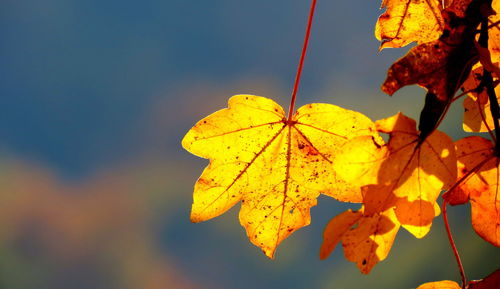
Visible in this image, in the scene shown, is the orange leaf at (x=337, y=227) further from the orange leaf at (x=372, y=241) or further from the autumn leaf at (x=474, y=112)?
the autumn leaf at (x=474, y=112)

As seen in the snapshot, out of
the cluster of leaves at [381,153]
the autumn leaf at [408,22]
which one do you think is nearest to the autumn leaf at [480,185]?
the cluster of leaves at [381,153]

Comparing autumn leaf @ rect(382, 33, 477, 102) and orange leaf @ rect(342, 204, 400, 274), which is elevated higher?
autumn leaf @ rect(382, 33, 477, 102)

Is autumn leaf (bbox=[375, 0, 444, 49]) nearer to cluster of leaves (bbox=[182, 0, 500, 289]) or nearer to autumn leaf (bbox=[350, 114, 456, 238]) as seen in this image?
cluster of leaves (bbox=[182, 0, 500, 289])

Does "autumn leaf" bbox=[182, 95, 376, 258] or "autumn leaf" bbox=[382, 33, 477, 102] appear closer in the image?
"autumn leaf" bbox=[382, 33, 477, 102]

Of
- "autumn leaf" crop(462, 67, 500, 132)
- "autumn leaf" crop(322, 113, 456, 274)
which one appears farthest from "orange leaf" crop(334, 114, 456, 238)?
"autumn leaf" crop(462, 67, 500, 132)

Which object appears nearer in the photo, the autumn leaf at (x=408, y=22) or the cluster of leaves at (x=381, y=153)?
the cluster of leaves at (x=381, y=153)

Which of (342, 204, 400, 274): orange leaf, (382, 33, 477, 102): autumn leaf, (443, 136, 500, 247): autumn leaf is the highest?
(382, 33, 477, 102): autumn leaf

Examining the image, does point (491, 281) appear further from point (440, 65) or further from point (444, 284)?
point (440, 65)

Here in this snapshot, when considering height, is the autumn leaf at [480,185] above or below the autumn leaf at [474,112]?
below

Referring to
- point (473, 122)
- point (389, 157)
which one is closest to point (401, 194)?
point (389, 157)
